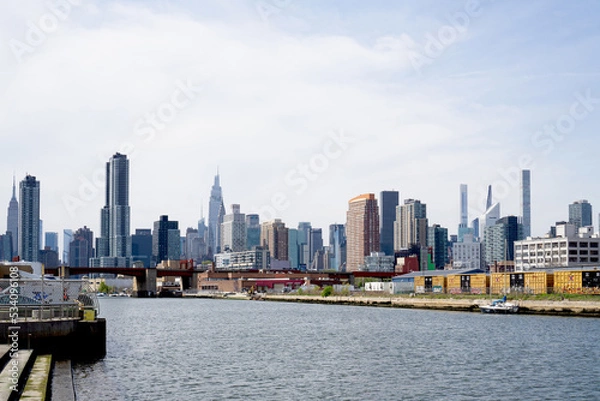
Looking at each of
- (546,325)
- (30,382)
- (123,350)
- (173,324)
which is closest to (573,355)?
(546,325)

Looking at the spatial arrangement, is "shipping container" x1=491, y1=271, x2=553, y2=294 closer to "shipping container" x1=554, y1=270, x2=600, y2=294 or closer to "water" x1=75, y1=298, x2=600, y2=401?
"shipping container" x1=554, y1=270, x2=600, y2=294

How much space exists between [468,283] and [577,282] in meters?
36.8

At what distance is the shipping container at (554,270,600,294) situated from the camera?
128250 mm

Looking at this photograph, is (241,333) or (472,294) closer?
(241,333)

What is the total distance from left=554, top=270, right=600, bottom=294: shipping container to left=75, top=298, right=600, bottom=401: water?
3908cm

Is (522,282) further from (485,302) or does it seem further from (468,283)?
(468,283)

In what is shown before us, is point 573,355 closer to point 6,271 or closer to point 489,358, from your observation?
point 489,358

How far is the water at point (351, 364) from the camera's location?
44625 mm

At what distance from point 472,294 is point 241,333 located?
270ft

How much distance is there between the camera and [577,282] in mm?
132000

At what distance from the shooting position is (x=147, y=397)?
42812mm

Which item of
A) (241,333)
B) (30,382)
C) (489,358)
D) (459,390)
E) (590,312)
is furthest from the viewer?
(590,312)

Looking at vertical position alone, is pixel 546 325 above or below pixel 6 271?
below

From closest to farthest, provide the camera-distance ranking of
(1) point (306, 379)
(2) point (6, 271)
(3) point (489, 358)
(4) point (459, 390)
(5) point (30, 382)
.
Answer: (5) point (30, 382) < (4) point (459, 390) < (1) point (306, 379) < (3) point (489, 358) < (2) point (6, 271)
